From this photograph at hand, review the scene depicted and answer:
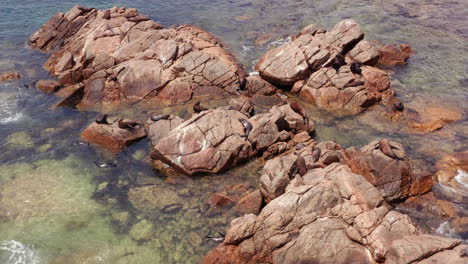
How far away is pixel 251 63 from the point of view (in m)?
33.6

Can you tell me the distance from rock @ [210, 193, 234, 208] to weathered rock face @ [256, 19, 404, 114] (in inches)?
488

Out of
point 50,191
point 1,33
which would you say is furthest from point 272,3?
point 50,191

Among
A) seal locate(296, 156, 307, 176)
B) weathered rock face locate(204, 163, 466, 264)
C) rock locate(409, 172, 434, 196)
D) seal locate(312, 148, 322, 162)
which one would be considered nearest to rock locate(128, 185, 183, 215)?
weathered rock face locate(204, 163, 466, 264)

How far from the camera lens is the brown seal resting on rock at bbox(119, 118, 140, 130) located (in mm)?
23641

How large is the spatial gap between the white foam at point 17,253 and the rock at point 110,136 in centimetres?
786

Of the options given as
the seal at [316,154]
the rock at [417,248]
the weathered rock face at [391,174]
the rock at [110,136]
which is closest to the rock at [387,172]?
the weathered rock face at [391,174]

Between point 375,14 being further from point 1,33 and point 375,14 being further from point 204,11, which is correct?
point 1,33

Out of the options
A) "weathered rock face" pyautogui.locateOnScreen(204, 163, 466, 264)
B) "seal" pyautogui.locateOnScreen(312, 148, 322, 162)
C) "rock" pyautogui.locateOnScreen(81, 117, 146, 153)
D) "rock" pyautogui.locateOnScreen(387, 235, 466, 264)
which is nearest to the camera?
"rock" pyautogui.locateOnScreen(387, 235, 466, 264)

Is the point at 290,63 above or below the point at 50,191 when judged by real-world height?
above

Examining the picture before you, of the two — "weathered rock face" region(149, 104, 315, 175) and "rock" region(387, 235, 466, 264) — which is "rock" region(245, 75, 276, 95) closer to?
"weathered rock face" region(149, 104, 315, 175)

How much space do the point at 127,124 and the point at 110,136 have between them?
1.37m

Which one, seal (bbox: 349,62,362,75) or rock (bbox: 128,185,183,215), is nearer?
rock (bbox: 128,185,183,215)

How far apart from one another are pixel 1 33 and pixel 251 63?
92.8 ft

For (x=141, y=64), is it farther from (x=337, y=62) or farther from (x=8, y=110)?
(x=337, y=62)
